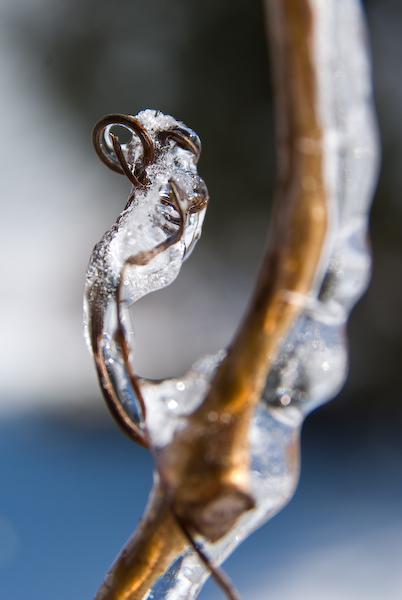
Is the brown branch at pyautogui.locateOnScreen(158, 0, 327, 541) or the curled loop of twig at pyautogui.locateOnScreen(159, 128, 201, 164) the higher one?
the curled loop of twig at pyautogui.locateOnScreen(159, 128, 201, 164)

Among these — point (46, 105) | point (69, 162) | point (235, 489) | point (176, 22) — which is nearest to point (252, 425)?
point (235, 489)

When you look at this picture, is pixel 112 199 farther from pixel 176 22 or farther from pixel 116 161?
pixel 116 161

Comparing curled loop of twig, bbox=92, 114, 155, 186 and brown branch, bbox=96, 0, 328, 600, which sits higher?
curled loop of twig, bbox=92, 114, 155, 186

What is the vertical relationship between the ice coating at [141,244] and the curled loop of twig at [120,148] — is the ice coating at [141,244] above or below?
below

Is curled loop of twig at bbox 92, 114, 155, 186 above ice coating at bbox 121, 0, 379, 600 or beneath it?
above

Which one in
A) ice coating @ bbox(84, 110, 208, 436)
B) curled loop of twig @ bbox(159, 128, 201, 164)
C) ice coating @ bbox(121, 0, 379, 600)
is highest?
curled loop of twig @ bbox(159, 128, 201, 164)

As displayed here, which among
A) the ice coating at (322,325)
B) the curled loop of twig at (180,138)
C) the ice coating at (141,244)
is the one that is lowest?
the ice coating at (322,325)
